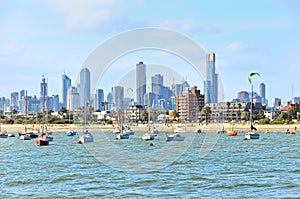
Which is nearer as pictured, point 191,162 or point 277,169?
point 277,169

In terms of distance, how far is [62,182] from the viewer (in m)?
44.1

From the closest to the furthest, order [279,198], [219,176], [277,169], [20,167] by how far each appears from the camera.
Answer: [279,198] < [219,176] < [277,169] < [20,167]

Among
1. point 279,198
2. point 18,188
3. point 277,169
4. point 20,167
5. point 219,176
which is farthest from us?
point 20,167

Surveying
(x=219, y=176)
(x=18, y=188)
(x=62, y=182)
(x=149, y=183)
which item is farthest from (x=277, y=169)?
(x=18, y=188)

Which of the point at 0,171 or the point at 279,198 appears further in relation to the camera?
the point at 0,171

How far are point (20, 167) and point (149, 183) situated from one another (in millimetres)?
19539

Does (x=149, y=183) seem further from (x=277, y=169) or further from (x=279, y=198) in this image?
(x=277, y=169)

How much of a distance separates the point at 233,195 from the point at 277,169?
16.7 m

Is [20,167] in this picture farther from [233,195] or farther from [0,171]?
[233,195]

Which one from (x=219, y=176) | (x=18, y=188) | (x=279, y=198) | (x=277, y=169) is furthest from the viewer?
(x=277, y=169)

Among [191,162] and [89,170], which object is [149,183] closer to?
[89,170]

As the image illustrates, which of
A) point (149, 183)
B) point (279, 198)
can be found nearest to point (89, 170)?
point (149, 183)

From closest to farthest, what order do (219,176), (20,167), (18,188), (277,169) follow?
(18,188) → (219,176) → (277,169) → (20,167)

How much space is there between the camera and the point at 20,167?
190 ft
